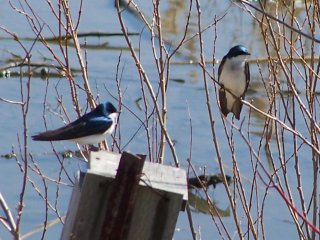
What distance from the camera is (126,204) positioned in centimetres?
246

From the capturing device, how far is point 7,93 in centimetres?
834

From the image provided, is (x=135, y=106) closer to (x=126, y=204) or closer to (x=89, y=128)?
(x=89, y=128)

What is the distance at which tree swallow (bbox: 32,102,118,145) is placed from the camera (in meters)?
3.67

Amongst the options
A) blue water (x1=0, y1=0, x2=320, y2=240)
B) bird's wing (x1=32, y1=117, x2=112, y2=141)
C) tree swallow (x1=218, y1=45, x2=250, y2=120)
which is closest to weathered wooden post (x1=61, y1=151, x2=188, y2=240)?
bird's wing (x1=32, y1=117, x2=112, y2=141)

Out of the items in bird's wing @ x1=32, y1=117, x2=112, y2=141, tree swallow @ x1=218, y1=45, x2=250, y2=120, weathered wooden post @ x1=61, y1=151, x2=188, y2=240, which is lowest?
weathered wooden post @ x1=61, y1=151, x2=188, y2=240

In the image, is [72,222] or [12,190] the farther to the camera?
[12,190]

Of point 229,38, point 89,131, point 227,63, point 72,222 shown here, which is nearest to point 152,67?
point 229,38

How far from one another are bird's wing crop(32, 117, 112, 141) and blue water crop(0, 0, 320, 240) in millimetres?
1655

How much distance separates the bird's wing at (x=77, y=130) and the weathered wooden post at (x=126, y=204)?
43.6 inches

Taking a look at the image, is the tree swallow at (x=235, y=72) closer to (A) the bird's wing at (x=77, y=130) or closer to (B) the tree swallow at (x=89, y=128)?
(B) the tree swallow at (x=89, y=128)

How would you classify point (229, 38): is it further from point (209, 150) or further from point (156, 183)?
point (156, 183)

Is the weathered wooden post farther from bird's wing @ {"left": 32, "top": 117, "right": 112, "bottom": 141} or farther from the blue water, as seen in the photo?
the blue water

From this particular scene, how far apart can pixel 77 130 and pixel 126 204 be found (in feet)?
4.30

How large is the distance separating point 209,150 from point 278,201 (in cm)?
85
